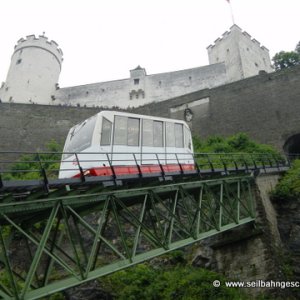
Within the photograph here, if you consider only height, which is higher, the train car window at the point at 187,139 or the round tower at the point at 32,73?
the round tower at the point at 32,73

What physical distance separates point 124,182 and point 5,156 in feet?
69.1

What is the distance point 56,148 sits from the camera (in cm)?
2638

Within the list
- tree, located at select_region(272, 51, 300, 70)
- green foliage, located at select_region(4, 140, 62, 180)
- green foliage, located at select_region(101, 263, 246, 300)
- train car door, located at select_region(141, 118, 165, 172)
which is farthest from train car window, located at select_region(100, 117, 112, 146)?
tree, located at select_region(272, 51, 300, 70)

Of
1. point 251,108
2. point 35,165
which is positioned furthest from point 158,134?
point 251,108

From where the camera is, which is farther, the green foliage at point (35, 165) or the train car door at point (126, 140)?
the green foliage at point (35, 165)

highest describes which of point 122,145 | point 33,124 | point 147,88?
point 147,88

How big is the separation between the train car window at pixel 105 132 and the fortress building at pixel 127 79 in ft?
95.2

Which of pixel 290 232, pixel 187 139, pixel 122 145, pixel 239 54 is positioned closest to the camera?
pixel 122 145

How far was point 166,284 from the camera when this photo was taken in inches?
469

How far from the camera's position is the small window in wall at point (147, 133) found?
11086mm

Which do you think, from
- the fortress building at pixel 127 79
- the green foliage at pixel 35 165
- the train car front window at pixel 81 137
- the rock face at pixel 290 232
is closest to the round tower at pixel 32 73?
the fortress building at pixel 127 79

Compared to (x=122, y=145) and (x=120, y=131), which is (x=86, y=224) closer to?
(x=122, y=145)

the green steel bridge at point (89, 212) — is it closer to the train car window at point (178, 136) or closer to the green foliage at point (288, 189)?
the green foliage at point (288, 189)

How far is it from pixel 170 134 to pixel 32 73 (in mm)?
33275
